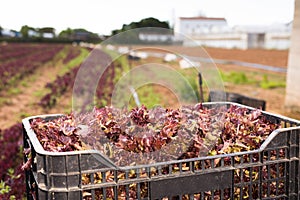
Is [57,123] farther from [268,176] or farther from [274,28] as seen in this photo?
[274,28]

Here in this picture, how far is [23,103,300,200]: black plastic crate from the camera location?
133 cm

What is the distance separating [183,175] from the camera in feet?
4.74

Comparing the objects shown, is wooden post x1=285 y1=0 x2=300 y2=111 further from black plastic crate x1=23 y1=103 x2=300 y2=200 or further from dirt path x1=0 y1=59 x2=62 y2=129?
black plastic crate x1=23 y1=103 x2=300 y2=200

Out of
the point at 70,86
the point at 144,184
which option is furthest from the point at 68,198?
the point at 70,86

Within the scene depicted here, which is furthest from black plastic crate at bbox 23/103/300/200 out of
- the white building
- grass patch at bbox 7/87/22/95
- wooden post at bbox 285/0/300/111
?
the white building

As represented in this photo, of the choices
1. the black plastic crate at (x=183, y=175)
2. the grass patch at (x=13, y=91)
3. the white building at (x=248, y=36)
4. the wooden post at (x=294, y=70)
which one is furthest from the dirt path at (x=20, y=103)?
the white building at (x=248, y=36)

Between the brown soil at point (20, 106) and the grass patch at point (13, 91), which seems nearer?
the brown soil at point (20, 106)

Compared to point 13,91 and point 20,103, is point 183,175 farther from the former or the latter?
point 13,91

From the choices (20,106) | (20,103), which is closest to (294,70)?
(20,106)

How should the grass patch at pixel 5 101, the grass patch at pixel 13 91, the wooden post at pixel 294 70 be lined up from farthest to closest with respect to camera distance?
1. the grass patch at pixel 13 91
2. the grass patch at pixel 5 101
3. the wooden post at pixel 294 70

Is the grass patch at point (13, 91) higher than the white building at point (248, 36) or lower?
lower

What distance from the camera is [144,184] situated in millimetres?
1485

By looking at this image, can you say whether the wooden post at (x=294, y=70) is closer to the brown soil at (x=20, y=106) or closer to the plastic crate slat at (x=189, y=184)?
the brown soil at (x=20, y=106)

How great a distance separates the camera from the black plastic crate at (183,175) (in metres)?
1.33
